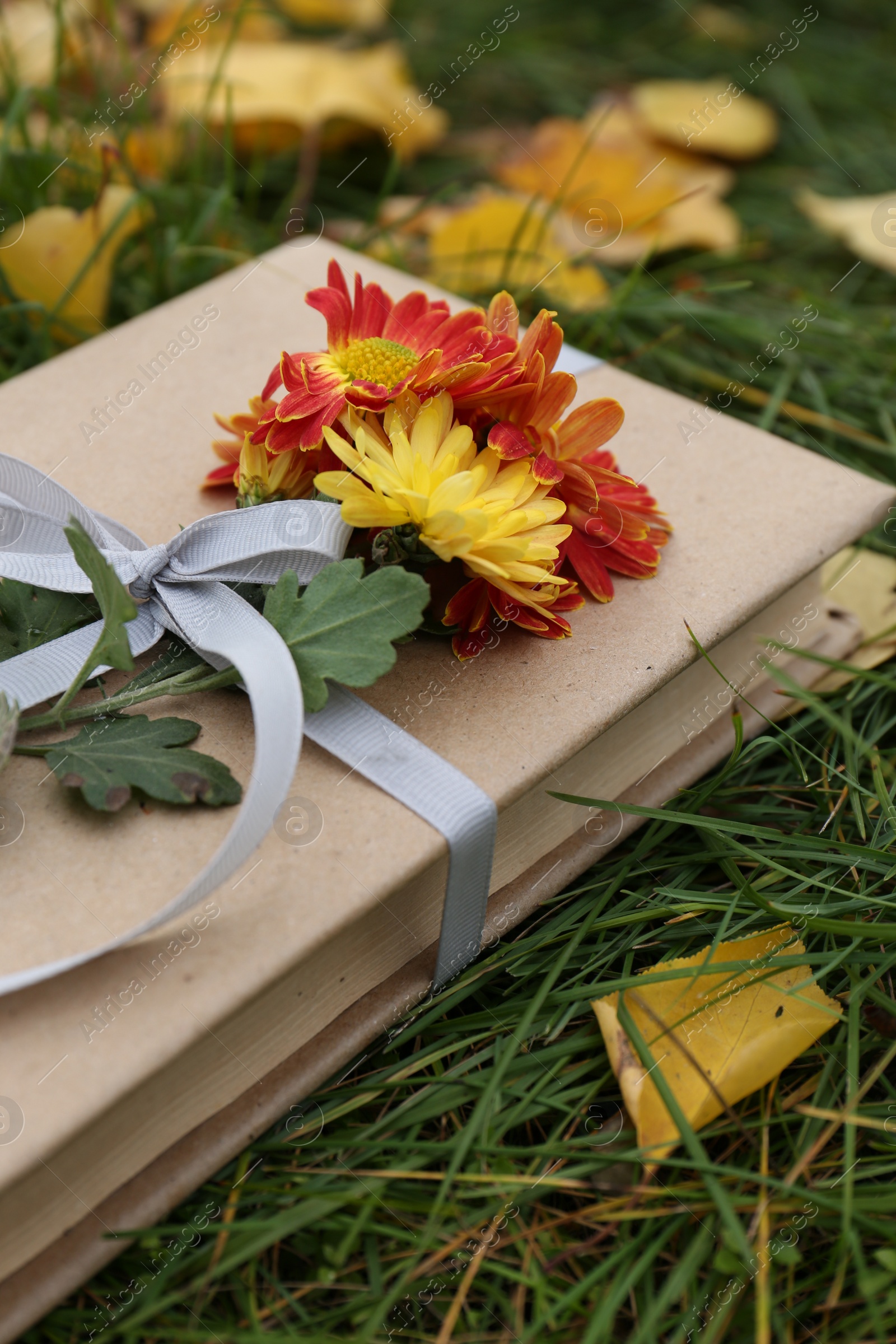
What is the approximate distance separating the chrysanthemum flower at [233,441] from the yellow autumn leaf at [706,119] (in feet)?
3.17

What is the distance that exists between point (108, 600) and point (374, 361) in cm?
23

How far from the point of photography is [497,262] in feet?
4.30

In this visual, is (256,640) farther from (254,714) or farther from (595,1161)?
(595,1161)

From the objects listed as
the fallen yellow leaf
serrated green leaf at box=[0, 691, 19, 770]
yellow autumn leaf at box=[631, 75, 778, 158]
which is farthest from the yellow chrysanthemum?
yellow autumn leaf at box=[631, 75, 778, 158]

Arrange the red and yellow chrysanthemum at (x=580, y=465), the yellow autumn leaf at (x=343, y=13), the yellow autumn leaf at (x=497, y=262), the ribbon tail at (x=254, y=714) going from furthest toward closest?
1. the yellow autumn leaf at (x=343, y=13)
2. the yellow autumn leaf at (x=497, y=262)
3. the red and yellow chrysanthemum at (x=580, y=465)
4. the ribbon tail at (x=254, y=714)

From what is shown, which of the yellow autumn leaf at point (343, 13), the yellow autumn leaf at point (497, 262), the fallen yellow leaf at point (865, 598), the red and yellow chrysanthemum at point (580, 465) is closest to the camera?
the red and yellow chrysanthemum at point (580, 465)

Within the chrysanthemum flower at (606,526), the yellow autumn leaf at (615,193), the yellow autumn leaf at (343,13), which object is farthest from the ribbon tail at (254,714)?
the yellow autumn leaf at (343,13)

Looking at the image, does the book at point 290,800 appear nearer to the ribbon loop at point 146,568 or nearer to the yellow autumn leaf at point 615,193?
the ribbon loop at point 146,568

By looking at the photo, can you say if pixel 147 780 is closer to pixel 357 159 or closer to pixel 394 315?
pixel 394 315

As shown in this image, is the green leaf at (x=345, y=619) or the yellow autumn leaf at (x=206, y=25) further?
the yellow autumn leaf at (x=206, y=25)

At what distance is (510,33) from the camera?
182 centimetres

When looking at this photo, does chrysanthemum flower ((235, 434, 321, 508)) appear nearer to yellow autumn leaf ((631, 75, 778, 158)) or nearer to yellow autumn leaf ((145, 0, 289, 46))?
yellow autumn leaf ((145, 0, 289, 46))

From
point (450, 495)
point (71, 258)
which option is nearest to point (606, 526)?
point (450, 495)

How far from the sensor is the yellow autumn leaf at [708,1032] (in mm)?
677
